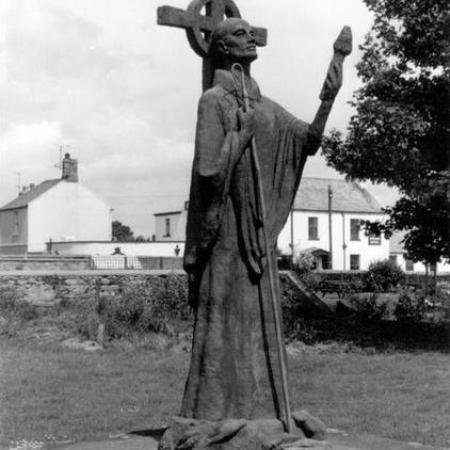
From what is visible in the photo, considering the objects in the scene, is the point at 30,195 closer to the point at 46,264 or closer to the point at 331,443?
the point at 46,264

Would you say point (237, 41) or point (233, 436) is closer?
point (233, 436)

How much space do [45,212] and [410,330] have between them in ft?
120

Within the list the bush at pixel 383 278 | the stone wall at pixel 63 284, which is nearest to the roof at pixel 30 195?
the bush at pixel 383 278

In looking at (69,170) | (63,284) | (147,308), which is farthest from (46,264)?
(69,170)

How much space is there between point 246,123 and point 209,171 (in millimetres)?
442

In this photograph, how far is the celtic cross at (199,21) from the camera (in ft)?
18.7

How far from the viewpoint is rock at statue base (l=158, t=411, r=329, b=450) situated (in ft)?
16.5

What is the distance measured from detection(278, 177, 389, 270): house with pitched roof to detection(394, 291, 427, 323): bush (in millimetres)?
33811

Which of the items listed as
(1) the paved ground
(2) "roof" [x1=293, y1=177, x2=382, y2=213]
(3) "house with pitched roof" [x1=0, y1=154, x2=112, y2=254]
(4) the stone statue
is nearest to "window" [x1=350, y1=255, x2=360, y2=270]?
(2) "roof" [x1=293, y1=177, x2=382, y2=213]

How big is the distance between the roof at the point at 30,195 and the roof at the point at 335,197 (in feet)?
54.6

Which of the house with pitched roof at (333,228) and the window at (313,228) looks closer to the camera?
the house with pitched roof at (333,228)

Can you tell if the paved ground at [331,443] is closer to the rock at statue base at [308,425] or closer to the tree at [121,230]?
the rock at statue base at [308,425]

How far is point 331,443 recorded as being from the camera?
19.1ft

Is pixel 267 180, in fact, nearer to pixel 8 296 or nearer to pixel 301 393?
pixel 301 393
